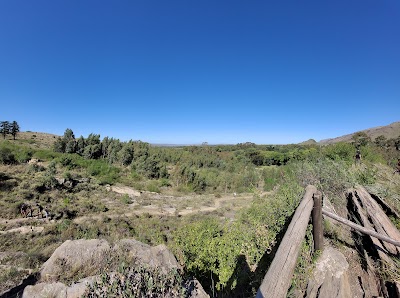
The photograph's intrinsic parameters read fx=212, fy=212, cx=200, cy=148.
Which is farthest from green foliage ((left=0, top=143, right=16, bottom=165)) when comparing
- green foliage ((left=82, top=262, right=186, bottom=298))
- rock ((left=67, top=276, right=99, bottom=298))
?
green foliage ((left=82, top=262, right=186, bottom=298))

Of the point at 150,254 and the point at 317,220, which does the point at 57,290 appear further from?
the point at 317,220

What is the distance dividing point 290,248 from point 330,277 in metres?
1.53

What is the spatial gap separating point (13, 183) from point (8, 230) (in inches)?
329

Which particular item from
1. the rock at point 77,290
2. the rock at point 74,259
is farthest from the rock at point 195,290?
the rock at point 74,259

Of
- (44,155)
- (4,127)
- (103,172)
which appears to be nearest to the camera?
(103,172)

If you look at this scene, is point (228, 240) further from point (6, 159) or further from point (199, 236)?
point (6, 159)

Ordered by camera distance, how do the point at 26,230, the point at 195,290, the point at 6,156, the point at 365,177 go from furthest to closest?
1. the point at 6,156
2. the point at 26,230
3. the point at 365,177
4. the point at 195,290

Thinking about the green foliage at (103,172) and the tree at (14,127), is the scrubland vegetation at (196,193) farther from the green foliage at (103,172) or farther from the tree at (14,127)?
the tree at (14,127)

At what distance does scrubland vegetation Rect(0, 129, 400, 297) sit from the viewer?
13.4ft

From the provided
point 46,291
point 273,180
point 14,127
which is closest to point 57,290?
point 46,291

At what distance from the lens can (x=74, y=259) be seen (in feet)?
12.9

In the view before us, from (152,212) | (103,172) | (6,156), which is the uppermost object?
(6,156)

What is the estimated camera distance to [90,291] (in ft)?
7.08

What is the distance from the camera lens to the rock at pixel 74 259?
3.71 m
